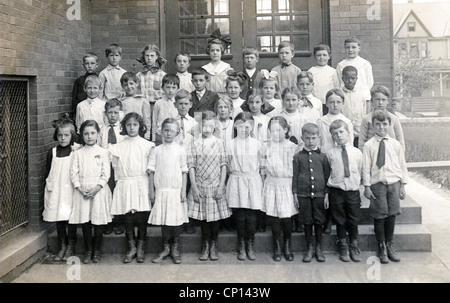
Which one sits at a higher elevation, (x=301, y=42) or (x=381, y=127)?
(x=301, y=42)

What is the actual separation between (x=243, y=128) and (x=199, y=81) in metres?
1.05

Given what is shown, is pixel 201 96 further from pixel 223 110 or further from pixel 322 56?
pixel 322 56

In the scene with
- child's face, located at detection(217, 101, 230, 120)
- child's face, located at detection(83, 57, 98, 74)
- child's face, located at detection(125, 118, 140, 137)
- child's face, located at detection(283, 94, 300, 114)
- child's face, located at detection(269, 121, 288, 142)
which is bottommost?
child's face, located at detection(269, 121, 288, 142)

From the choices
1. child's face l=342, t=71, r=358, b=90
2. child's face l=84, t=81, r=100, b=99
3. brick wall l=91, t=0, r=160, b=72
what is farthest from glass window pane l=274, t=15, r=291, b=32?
child's face l=84, t=81, r=100, b=99

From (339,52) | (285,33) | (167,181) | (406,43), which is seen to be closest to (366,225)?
Answer: (167,181)

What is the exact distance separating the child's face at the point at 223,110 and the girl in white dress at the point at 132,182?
0.82 meters

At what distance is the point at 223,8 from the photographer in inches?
278

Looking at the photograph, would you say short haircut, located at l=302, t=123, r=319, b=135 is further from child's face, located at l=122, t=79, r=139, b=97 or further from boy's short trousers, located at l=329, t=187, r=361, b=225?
child's face, located at l=122, t=79, r=139, b=97

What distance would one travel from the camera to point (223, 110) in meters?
4.67

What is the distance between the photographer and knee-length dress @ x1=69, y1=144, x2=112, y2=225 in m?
4.57

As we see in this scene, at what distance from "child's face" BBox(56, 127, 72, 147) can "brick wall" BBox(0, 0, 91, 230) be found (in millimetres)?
535

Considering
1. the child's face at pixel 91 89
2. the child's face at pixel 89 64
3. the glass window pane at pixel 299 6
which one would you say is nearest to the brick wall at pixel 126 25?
the child's face at pixel 89 64

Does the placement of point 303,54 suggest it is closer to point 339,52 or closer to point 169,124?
point 339,52

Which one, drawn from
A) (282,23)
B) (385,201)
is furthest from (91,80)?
(385,201)
